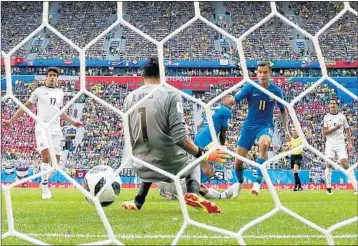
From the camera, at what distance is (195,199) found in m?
3.24

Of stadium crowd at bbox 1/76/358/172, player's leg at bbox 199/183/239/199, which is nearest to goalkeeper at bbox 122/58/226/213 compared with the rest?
player's leg at bbox 199/183/239/199

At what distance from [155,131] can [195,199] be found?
20.3 inches

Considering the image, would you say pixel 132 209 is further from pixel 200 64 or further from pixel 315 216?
pixel 200 64

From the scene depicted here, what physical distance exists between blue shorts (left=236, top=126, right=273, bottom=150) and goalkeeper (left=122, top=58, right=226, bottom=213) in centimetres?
163

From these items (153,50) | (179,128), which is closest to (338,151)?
(179,128)

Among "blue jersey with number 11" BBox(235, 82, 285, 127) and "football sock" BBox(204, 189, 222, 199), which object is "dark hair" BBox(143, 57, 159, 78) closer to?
"blue jersey with number 11" BBox(235, 82, 285, 127)

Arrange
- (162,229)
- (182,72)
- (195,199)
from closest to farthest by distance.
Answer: (162,229)
(195,199)
(182,72)

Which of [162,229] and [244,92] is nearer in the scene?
[162,229]

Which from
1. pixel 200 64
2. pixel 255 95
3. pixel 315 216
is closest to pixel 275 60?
pixel 200 64

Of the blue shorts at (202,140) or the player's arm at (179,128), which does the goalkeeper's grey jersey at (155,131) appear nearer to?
the player's arm at (179,128)

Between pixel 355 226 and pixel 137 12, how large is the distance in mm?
16242

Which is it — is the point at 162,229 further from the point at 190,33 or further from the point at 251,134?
the point at 190,33

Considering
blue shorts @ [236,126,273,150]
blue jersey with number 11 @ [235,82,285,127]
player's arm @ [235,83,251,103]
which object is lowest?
blue shorts @ [236,126,273,150]

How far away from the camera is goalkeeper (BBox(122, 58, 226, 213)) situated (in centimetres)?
328
